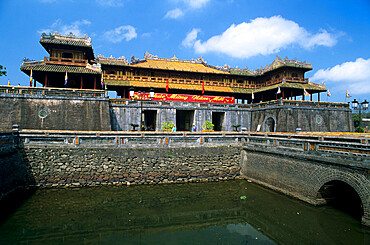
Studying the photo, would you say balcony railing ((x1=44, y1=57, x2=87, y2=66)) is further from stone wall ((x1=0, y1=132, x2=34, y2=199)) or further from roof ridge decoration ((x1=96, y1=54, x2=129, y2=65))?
stone wall ((x1=0, y1=132, x2=34, y2=199))

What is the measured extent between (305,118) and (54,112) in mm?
25553

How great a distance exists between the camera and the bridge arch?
9.49 meters

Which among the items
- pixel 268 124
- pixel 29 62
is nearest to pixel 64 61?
pixel 29 62

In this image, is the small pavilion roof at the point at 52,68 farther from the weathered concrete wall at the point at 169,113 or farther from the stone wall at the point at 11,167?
the stone wall at the point at 11,167

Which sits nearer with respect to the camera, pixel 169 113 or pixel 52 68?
pixel 52 68

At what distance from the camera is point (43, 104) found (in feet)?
66.6

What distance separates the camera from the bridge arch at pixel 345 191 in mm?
9495

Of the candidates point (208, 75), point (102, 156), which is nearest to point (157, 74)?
point (208, 75)

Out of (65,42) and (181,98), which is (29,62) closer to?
(65,42)

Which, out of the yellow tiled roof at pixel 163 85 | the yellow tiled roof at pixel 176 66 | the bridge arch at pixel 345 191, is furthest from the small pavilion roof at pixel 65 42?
the bridge arch at pixel 345 191

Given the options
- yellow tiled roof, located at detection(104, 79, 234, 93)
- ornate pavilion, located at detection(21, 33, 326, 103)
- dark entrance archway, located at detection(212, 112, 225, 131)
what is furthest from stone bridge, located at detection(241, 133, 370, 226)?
yellow tiled roof, located at detection(104, 79, 234, 93)

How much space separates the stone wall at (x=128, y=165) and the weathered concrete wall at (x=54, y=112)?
607 cm

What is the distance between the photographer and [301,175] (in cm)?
1274

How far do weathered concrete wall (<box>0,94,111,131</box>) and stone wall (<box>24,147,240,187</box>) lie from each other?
6070 mm
